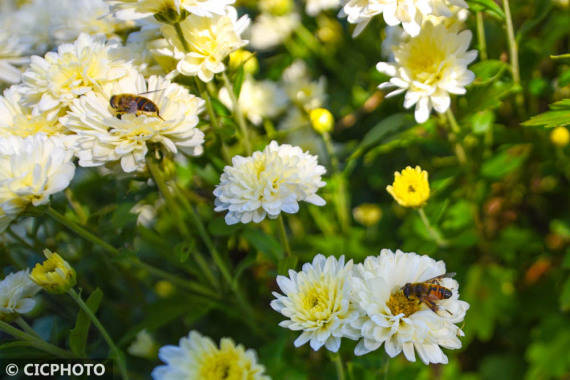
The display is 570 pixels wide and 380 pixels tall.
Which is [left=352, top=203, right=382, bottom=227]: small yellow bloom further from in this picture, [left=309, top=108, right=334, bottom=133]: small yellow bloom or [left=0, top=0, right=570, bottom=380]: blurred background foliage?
[left=309, top=108, right=334, bottom=133]: small yellow bloom

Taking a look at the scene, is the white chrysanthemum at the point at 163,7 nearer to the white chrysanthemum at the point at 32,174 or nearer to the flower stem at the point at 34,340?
the white chrysanthemum at the point at 32,174

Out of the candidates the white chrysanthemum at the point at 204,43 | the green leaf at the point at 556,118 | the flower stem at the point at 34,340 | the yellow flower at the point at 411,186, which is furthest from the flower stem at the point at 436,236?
the flower stem at the point at 34,340

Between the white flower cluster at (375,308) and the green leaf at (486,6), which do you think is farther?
the green leaf at (486,6)

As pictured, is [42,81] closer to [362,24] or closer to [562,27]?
[362,24]

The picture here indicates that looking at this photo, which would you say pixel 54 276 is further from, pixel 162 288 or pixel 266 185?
pixel 162 288

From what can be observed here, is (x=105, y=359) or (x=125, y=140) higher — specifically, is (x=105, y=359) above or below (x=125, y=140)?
below

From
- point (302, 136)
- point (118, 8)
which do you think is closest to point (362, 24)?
point (118, 8)
